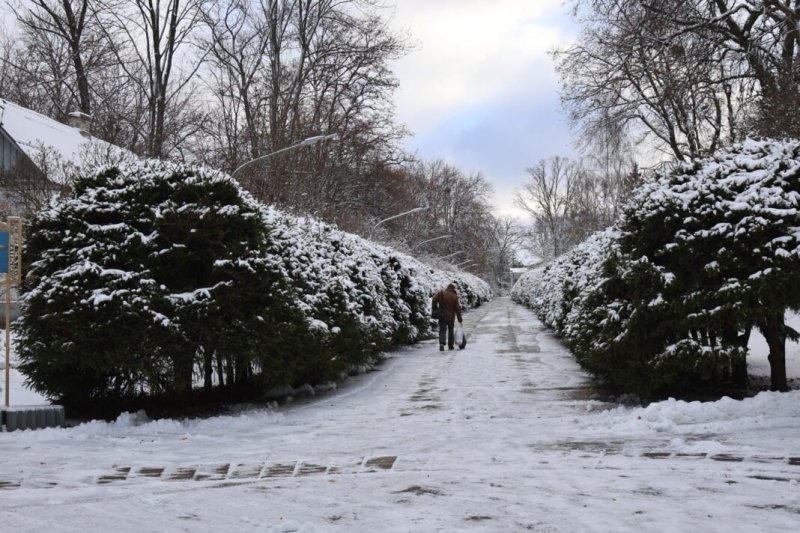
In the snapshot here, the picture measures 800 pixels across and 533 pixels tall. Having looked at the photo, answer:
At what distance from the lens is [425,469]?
6.03 metres

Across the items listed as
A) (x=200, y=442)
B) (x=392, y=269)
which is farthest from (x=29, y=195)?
(x=200, y=442)

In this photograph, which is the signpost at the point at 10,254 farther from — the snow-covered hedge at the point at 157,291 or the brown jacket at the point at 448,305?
the brown jacket at the point at 448,305

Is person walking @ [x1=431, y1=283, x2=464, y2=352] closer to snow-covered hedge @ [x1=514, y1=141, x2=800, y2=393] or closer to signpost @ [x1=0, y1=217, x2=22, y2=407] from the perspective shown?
snow-covered hedge @ [x1=514, y1=141, x2=800, y2=393]

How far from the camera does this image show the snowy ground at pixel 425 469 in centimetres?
452

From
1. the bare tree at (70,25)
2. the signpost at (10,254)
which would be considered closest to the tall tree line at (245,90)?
the bare tree at (70,25)

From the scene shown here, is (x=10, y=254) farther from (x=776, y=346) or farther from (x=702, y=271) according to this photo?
(x=776, y=346)

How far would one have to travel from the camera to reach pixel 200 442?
7449mm

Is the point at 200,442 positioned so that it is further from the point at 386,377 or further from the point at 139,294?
the point at 386,377

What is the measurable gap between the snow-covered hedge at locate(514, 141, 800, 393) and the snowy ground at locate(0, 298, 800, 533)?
0.72 metres

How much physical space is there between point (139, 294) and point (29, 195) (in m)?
14.2

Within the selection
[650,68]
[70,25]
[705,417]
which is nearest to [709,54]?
[650,68]

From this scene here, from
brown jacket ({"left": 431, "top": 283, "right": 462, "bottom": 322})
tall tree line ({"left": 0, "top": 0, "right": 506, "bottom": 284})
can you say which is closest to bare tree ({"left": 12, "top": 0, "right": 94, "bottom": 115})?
tall tree line ({"left": 0, "top": 0, "right": 506, "bottom": 284})

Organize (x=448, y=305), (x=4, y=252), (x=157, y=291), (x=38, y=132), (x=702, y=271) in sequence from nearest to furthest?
(x=4, y=252), (x=157, y=291), (x=702, y=271), (x=448, y=305), (x=38, y=132)

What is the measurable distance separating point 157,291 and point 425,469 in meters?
4.03
